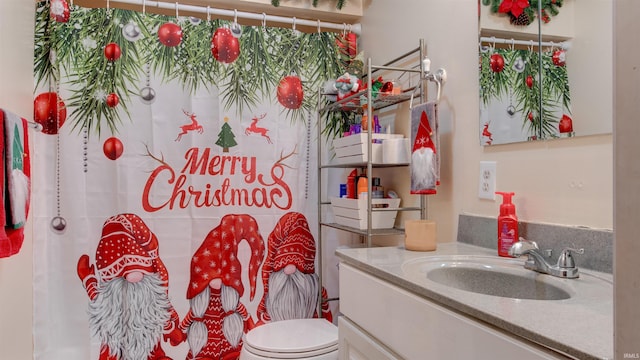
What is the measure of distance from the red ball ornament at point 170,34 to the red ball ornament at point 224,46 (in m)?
0.16

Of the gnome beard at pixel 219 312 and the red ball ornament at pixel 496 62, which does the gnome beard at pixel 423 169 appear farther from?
the gnome beard at pixel 219 312

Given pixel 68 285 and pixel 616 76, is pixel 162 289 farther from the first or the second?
pixel 616 76

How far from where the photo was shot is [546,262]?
0.95 m

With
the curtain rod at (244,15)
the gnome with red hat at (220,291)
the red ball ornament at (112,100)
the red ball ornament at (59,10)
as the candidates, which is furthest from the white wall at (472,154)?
the red ball ornament at (59,10)

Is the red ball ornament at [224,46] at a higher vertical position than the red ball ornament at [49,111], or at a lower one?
higher

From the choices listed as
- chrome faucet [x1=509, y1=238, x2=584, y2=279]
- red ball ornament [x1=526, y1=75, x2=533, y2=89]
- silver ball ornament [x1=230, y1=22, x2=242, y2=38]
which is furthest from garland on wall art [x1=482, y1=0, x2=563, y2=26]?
silver ball ornament [x1=230, y1=22, x2=242, y2=38]

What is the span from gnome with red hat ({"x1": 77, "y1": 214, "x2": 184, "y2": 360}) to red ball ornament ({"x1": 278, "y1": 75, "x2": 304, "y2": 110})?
3.15ft

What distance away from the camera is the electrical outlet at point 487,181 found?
1.28m

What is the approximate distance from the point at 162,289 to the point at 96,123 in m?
0.86

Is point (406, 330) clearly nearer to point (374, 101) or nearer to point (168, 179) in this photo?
point (374, 101)

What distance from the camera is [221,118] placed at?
2.02 meters

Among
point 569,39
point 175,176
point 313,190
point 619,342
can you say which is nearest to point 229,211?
point 175,176

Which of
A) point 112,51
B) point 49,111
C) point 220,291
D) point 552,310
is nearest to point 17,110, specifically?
point 49,111

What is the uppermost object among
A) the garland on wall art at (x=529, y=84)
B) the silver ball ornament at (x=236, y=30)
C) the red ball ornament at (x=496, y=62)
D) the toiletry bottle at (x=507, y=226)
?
the silver ball ornament at (x=236, y=30)
